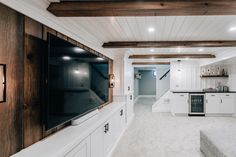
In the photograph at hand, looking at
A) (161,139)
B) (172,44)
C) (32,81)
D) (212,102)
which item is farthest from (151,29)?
(212,102)

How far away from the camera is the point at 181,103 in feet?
24.0

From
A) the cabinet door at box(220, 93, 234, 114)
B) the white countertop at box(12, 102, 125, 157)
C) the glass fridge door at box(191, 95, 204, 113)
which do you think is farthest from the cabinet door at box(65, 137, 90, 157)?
the cabinet door at box(220, 93, 234, 114)

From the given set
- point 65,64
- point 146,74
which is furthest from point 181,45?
point 146,74

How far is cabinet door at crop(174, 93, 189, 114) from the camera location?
7301 millimetres

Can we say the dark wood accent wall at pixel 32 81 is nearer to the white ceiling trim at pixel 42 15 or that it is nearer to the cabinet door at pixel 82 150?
the white ceiling trim at pixel 42 15

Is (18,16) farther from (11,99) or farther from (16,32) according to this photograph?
(11,99)

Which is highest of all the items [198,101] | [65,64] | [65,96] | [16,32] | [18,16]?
[18,16]

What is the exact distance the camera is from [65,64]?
86.7 inches

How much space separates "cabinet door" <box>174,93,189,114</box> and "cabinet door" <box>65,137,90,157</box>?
565 cm

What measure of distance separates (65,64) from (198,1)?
5.14ft

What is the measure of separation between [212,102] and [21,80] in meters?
7.11

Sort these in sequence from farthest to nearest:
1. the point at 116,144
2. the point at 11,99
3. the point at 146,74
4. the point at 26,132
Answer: the point at 146,74 < the point at 116,144 < the point at 26,132 < the point at 11,99

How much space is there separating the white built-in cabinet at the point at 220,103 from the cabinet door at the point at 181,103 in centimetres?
78

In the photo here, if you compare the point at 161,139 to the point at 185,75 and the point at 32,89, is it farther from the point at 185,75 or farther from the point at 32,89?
the point at 185,75
